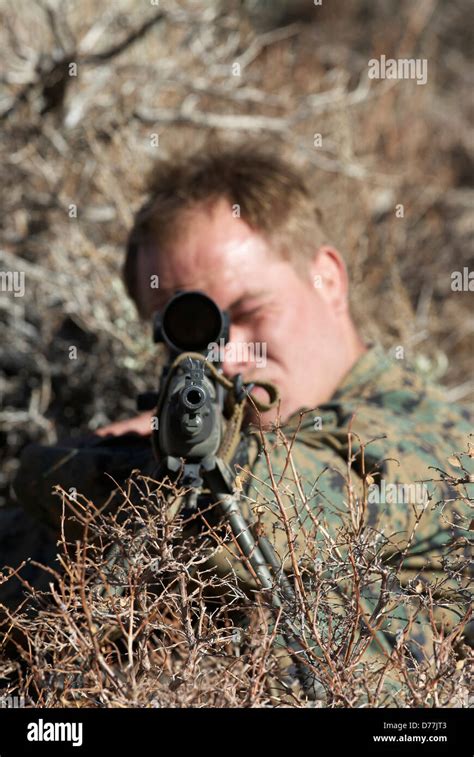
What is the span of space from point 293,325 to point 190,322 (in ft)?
1.99

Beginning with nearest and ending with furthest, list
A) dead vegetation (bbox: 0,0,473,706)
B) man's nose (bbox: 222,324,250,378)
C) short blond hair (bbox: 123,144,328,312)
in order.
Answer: dead vegetation (bbox: 0,0,473,706) → man's nose (bbox: 222,324,250,378) → short blond hair (bbox: 123,144,328,312)

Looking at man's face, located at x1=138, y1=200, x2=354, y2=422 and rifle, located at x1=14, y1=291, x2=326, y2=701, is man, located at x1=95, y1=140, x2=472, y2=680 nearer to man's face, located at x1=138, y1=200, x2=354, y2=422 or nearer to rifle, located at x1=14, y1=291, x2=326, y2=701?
man's face, located at x1=138, y1=200, x2=354, y2=422

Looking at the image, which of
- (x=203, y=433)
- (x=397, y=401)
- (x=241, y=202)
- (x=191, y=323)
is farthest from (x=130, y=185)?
(x=203, y=433)

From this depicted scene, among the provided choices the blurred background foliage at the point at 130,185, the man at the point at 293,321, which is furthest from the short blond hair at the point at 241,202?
the blurred background foliage at the point at 130,185

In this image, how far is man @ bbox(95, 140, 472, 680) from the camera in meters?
1.70

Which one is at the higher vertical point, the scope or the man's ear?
the man's ear

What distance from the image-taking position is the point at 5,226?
3480mm

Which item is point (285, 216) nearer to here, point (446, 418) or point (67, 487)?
point (446, 418)

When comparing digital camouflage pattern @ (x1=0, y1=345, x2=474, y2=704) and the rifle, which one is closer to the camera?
the rifle

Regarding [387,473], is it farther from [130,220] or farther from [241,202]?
[130,220]

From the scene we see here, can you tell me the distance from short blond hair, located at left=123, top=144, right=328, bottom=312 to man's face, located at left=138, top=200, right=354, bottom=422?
0.14ft

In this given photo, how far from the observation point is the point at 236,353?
2.09 metres

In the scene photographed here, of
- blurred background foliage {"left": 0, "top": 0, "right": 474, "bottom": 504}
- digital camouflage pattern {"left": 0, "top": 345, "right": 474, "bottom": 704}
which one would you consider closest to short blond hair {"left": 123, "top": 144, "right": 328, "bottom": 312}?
digital camouflage pattern {"left": 0, "top": 345, "right": 474, "bottom": 704}
